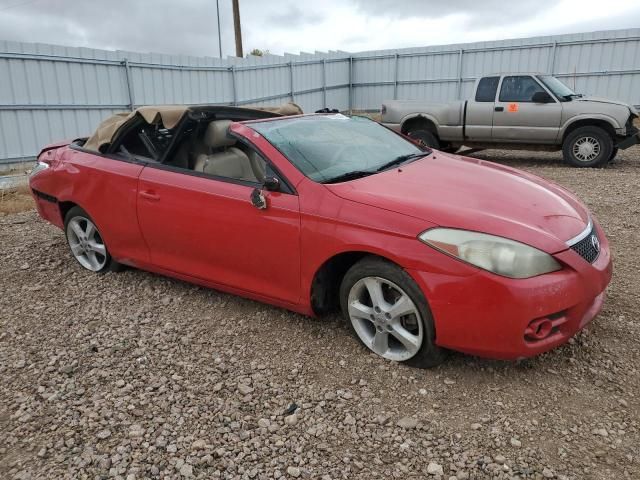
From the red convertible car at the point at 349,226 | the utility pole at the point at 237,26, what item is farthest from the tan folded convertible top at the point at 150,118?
the utility pole at the point at 237,26

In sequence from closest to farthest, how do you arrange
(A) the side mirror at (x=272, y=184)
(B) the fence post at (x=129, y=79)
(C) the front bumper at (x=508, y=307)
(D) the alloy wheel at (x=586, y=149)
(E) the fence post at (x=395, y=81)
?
(C) the front bumper at (x=508, y=307)
(A) the side mirror at (x=272, y=184)
(D) the alloy wheel at (x=586, y=149)
(B) the fence post at (x=129, y=79)
(E) the fence post at (x=395, y=81)

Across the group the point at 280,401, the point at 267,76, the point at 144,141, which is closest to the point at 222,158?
the point at 144,141

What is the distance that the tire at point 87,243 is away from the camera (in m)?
4.63

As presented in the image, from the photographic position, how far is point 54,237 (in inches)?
229

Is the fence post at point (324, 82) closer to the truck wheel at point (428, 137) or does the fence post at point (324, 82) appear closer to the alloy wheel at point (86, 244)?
the truck wheel at point (428, 137)

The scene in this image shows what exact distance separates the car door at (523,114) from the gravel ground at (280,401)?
6.38 m

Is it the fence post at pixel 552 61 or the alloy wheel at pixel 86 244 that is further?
the fence post at pixel 552 61

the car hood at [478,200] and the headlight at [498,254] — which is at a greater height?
the car hood at [478,200]

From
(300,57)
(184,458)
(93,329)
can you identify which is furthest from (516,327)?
(300,57)

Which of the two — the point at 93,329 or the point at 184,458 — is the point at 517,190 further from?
the point at 93,329

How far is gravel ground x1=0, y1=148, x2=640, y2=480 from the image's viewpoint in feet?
7.86

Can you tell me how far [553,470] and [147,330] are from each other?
8.72 feet

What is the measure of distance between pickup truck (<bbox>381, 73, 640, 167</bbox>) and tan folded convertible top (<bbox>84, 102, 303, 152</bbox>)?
5.06 m

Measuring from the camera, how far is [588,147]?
9.66 m
